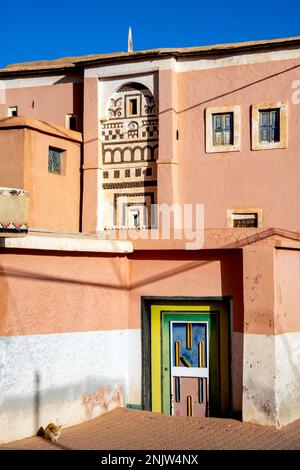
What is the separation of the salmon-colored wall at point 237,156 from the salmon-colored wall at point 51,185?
92.5 inches

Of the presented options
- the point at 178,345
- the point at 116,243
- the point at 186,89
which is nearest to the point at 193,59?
the point at 186,89

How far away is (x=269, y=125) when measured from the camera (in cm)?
1469

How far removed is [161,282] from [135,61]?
23.6ft

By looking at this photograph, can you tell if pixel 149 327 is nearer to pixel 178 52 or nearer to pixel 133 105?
Result: pixel 133 105

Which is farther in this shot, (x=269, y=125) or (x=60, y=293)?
(x=269, y=125)

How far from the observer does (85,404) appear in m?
9.65

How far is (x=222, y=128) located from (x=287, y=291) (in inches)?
240

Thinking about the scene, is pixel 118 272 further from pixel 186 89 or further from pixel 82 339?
pixel 186 89

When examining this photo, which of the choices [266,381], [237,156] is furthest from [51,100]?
[266,381]

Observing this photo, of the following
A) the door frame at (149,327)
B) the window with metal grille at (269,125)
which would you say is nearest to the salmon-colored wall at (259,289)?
the door frame at (149,327)

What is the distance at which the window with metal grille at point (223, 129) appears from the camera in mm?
14992

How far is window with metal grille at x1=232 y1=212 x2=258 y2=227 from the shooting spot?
14648 mm

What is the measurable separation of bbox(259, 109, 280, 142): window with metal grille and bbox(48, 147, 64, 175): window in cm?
491

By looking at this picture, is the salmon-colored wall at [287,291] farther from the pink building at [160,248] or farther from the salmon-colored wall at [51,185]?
the salmon-colored wall at [51,185]
